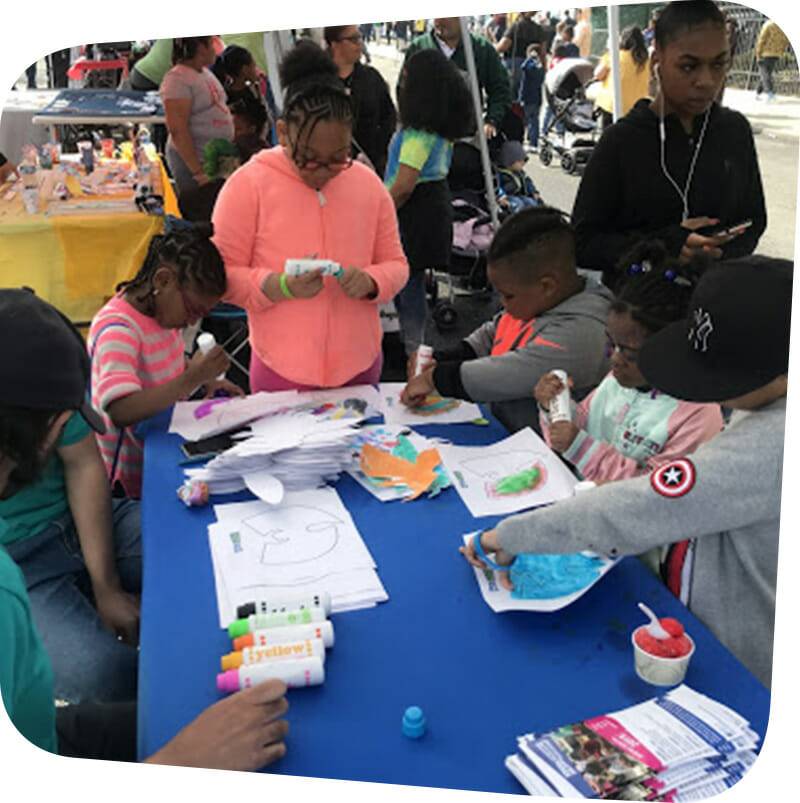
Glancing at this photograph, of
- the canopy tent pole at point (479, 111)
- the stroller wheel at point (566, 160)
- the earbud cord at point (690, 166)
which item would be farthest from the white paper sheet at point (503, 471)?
the stroller wheel at point (566, 160)

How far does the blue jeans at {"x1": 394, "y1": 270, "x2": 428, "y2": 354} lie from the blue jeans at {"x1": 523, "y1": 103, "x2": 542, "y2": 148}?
1399mm

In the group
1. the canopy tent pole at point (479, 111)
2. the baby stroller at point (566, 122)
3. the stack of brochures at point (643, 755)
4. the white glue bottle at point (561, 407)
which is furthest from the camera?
the baby stroller at point (566, 122)

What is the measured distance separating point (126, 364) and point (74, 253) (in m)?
1.53

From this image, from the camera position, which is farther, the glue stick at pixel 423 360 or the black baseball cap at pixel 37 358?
the glue stick at pixel 423 360

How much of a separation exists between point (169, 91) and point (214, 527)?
1.95m

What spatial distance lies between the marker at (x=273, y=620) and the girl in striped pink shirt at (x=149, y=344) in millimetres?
723

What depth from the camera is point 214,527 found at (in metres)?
1.27

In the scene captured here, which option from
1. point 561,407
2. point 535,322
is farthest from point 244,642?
point 535,322

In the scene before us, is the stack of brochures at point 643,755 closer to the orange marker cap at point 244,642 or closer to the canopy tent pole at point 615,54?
the orange marker cap at point 244,642

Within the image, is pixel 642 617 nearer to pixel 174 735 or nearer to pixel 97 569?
pixel 174 735

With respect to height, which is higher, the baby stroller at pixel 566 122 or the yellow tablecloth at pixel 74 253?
the baby stroller at pixel 566 122

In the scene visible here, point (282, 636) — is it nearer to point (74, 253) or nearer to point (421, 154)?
point (421, 154)

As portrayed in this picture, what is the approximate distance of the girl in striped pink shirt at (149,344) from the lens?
5.21 feet

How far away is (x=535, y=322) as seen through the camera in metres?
1.68
